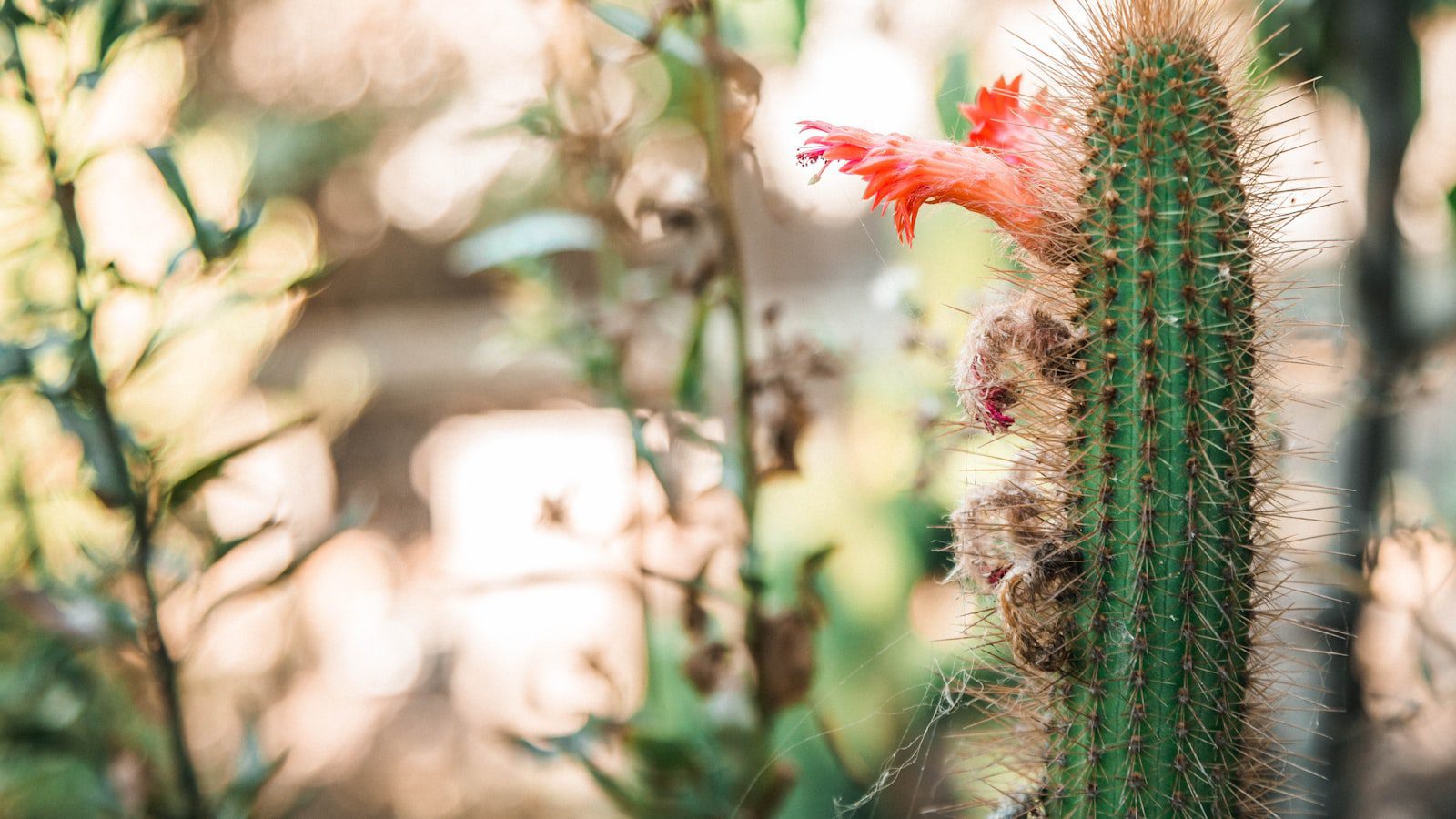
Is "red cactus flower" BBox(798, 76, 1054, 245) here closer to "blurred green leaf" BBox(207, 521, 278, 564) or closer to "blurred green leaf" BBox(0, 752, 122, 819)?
"blurred green leaf" BBox(207, 521, 278, 564)

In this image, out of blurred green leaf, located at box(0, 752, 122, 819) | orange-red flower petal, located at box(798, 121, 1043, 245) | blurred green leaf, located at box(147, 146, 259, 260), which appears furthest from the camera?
blurred green leaf, located at box(0, 752, 122, 819)

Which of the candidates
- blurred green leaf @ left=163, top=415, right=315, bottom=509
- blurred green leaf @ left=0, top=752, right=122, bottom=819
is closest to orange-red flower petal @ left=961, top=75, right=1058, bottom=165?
blurred green leaf @ left=163, top=415, right=315, bottom=509

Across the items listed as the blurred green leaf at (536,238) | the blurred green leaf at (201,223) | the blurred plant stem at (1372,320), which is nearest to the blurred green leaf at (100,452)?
the blurred green leaf at (201,223)

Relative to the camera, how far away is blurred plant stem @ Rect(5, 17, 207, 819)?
0.60m

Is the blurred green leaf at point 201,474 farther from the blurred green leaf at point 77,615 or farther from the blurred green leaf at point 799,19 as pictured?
the blurred green leaf at point 799,19

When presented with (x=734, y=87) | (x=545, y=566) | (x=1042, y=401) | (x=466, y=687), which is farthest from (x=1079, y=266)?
(x=466, y=687)

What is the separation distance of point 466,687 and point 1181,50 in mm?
1204

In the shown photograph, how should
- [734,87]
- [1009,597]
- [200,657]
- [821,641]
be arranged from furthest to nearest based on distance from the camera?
[200,657], [821,641], [734,87], [1009,597]

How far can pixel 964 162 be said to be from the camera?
0.36m

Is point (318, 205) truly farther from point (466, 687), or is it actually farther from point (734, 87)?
point (734, 87)

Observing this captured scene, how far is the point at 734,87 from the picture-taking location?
657 mm

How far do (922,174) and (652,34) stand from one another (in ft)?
0.97

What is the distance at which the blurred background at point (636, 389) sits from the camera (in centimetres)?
64

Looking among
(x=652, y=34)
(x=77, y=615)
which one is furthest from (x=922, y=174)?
(x=77, y=615)
